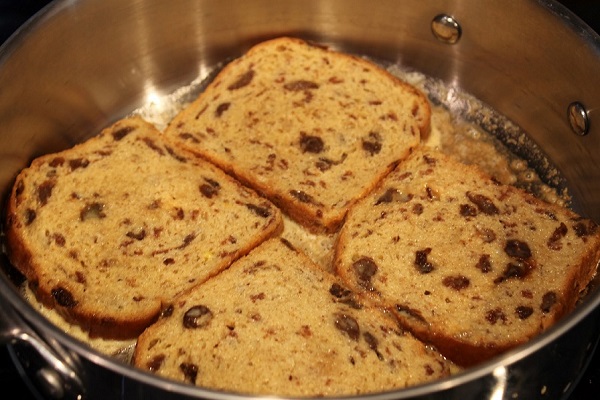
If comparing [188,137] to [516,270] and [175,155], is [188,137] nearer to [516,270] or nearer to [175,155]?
[175,155]

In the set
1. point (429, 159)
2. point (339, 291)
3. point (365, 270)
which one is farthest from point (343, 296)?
point (429, 159)

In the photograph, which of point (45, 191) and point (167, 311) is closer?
point (167, 311)

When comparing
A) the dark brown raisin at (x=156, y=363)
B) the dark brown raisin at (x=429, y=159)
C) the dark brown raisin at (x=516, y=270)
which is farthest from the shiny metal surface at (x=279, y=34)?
the dark brown raisin at (x=156, y=363)

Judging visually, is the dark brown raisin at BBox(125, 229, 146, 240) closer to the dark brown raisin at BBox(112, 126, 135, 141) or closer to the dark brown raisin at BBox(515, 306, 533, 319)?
the dark brown raisin at BBox(112, 126, 135, 141)

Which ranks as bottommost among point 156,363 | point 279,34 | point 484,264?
point 156,363

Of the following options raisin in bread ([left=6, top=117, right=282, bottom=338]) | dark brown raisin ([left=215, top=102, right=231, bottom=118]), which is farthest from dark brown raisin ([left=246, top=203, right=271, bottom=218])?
dark brown raisin ([left=215, top=102, right=231, bottom=118])

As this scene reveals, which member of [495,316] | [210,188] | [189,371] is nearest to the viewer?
[189,371]
